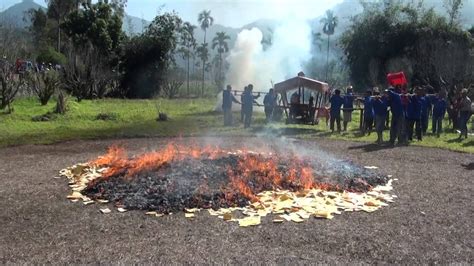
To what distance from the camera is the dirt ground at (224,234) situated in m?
6.07

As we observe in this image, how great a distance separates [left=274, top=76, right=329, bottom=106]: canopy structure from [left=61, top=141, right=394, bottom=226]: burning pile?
465 inches

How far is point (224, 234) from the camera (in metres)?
6.89

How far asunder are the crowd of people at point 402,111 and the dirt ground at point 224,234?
21.0 feet

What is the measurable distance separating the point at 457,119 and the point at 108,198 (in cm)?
1697

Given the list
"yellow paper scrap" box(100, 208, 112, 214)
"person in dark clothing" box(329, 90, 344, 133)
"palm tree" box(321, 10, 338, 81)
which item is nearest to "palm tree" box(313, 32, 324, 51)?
"palm tree" box(321, 10, 338, 81)

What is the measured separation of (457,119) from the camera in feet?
67.3

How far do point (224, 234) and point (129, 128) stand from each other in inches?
522

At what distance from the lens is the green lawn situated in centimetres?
1688

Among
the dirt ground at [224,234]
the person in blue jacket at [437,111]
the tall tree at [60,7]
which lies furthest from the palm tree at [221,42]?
→ the dirt ground at [224,234]

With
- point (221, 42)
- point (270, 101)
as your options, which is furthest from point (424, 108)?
point (221, 42)

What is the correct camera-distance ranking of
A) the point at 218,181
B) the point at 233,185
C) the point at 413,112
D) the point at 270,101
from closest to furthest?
the point at 233,185 → the point at 218,181 → the point at 413,112 → the point at 270,101

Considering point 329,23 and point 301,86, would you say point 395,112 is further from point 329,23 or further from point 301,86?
point 329,23

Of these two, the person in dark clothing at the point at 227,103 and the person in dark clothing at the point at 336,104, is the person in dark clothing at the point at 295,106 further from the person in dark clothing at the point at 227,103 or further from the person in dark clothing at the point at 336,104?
the person in dark clothing at the point at 227,103

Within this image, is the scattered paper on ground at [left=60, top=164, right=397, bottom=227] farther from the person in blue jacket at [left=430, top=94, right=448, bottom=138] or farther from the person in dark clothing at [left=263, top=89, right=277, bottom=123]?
the person in dark clothing at [left=263, top=89, right=277, bottom=123]
